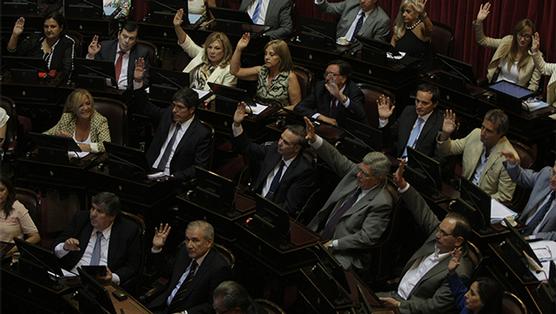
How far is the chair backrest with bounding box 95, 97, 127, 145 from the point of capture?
796 centimetres

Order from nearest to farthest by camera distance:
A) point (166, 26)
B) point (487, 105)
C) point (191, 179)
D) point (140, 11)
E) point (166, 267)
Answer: point (166, 267), point (191, 179), point (487, 105), point (166, 26), point (140, 11)

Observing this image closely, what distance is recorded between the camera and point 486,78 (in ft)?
28.7

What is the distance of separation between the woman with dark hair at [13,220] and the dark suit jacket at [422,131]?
2.77 meters

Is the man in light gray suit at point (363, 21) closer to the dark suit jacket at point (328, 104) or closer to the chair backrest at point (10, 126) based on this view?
the dark suit jacket at point (328, 104)

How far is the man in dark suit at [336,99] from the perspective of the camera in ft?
26.0

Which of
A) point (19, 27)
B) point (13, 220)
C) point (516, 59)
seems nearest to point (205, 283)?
point (13, 220)

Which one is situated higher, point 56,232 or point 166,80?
point 166,80

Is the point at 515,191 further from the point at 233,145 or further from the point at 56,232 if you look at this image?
the point at 56,232

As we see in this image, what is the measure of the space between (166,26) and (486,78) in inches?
117

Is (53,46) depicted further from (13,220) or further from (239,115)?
(13,220)

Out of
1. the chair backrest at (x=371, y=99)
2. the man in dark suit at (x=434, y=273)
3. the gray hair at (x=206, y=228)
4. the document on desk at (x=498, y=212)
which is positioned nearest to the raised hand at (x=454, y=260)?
the man in dark suit at (x=434, y=273)

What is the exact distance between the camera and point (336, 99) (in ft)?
26.2

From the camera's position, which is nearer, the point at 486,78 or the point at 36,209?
the point at 36,209

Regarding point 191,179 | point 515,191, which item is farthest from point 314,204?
point 515,191
